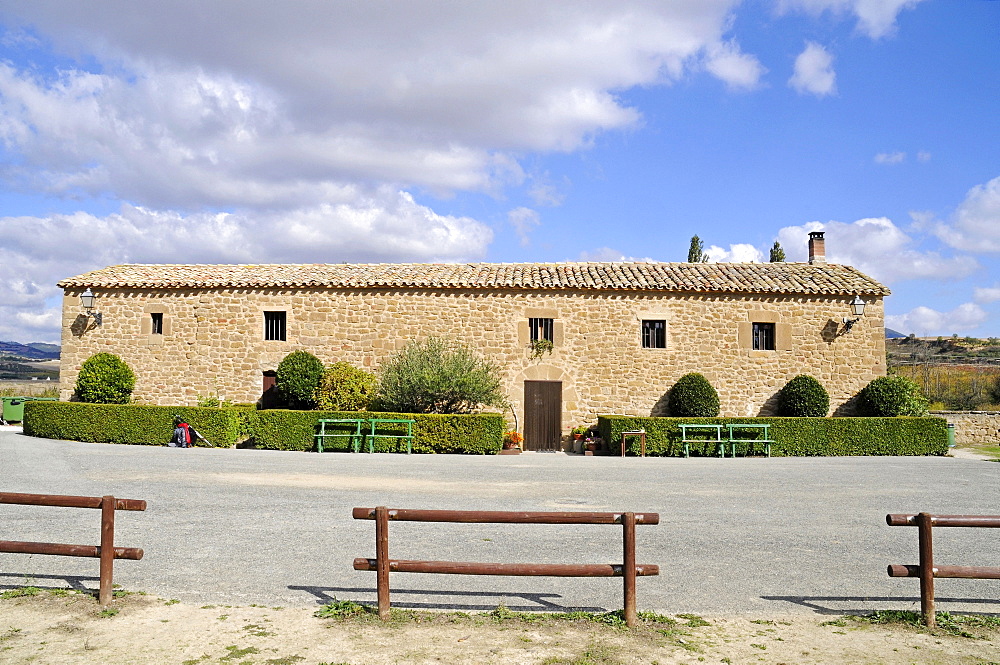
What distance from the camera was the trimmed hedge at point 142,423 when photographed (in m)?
17.4

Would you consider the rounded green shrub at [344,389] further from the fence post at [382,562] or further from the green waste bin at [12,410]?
the fence post at [382,562]

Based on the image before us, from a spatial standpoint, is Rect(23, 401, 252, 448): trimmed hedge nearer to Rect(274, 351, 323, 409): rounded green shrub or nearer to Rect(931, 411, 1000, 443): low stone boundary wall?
Rect(274, 351, 323, 409): rounded green shrub

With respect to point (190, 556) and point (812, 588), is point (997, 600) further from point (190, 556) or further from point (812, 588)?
point (190, 556)

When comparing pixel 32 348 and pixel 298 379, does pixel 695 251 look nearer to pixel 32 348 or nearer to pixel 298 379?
pixel 298 379

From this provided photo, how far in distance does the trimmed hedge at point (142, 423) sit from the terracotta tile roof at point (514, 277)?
437 cm

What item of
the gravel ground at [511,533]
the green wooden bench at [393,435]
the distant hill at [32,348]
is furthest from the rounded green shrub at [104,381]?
the distant hill at [32,348]

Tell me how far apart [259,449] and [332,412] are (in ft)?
6.47

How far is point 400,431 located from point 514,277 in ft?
18.8

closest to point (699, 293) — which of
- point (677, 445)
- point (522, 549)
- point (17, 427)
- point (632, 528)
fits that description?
point (677, 445)

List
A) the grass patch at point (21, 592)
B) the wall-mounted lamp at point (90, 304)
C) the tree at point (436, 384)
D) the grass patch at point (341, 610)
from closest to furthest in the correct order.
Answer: the grass patch at point (341, 610)
the grass patch at point (21, 592)
the tree at point (436, 384)
the wall-mounted lamp at point (90, 304)

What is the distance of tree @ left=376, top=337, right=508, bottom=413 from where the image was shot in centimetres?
1789

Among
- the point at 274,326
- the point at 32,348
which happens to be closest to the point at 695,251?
the point at 274,326

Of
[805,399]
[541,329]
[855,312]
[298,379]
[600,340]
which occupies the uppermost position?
[855,312]

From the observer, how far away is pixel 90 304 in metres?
20.7
